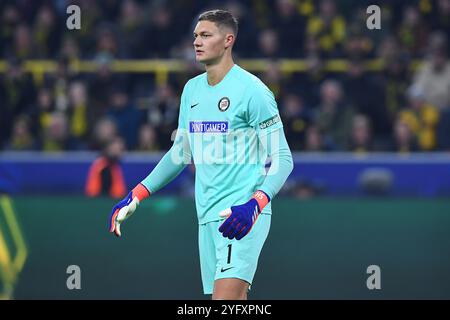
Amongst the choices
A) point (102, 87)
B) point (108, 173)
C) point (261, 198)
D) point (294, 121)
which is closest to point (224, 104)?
point (261, 198)

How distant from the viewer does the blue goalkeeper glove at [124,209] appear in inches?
261

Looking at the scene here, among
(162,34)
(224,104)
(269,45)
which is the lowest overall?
(224,104)

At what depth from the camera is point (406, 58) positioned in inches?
528

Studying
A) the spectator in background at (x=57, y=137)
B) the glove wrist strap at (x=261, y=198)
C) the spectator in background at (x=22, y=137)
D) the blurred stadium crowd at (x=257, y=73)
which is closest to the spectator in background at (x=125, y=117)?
the blurred stadium crowd at (x=257, y=73)

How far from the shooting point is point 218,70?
22.1ft

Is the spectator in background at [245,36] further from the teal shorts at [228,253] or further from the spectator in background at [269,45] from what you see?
the teal shorts at [228,253]

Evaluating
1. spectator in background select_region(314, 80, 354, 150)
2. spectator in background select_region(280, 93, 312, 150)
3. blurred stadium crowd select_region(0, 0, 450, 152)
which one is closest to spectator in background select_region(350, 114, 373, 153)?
blurred stadium crowd select_region(0, 0, 450, 152)

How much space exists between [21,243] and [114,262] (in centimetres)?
90

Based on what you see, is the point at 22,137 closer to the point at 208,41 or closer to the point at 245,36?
the point at 245,36

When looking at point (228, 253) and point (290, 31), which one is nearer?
point (228, 253)

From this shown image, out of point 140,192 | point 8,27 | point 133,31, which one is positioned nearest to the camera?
point 140,192

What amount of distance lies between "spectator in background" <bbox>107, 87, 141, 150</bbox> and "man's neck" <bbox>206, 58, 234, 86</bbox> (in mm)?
5734

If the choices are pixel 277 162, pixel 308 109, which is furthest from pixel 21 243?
pixel 277 162

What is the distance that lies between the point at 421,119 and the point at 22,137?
447 centimetres
